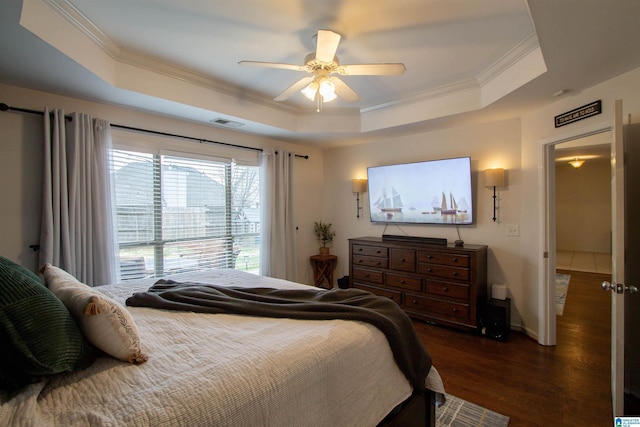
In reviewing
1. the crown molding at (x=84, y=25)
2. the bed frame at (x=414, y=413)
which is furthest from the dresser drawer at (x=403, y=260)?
the crown molding at (x=84, y=25)

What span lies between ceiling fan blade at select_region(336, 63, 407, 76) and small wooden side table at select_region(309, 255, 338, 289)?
122 inches

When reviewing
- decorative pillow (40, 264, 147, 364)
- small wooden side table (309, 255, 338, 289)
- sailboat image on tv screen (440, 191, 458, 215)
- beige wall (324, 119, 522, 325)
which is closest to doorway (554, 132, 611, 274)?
beige wall (324, 119, 522, 325)

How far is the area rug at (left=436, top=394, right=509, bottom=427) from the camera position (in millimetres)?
1939

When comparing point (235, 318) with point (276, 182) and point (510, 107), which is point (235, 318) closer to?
point (276, 182)

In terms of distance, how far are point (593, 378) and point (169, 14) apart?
4.22m

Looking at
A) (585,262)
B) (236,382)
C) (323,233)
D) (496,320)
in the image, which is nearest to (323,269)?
(323,233)

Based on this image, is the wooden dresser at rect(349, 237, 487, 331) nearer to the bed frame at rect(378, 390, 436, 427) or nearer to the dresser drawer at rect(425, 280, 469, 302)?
the dresser drawer at rect(425, 280, 469, 302)

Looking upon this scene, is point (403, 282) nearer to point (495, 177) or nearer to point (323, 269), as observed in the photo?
point (323, 269)

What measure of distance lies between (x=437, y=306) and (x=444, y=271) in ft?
1.42

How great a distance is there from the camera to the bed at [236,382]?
2.84 feet

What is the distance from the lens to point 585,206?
7.53m

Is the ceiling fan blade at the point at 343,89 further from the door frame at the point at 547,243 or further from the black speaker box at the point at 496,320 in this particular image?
the black speaker box at the point at 496,320

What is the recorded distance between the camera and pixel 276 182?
14.1 feet

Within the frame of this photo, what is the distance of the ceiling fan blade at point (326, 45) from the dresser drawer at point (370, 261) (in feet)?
8.49
